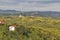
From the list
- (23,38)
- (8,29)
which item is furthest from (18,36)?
(8,29)

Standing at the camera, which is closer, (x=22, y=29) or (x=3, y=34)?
(x=3, y=34)

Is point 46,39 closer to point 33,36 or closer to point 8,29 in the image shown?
point 33,36

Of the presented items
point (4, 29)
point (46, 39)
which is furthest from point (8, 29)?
point (46, 39)

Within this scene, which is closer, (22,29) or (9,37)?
(9,37)

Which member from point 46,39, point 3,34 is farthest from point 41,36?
point 3,34

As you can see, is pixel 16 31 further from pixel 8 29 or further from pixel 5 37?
pixel 5 37

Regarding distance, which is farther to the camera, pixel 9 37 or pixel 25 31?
pixel 25 31

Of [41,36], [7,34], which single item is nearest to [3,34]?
[7,34]
